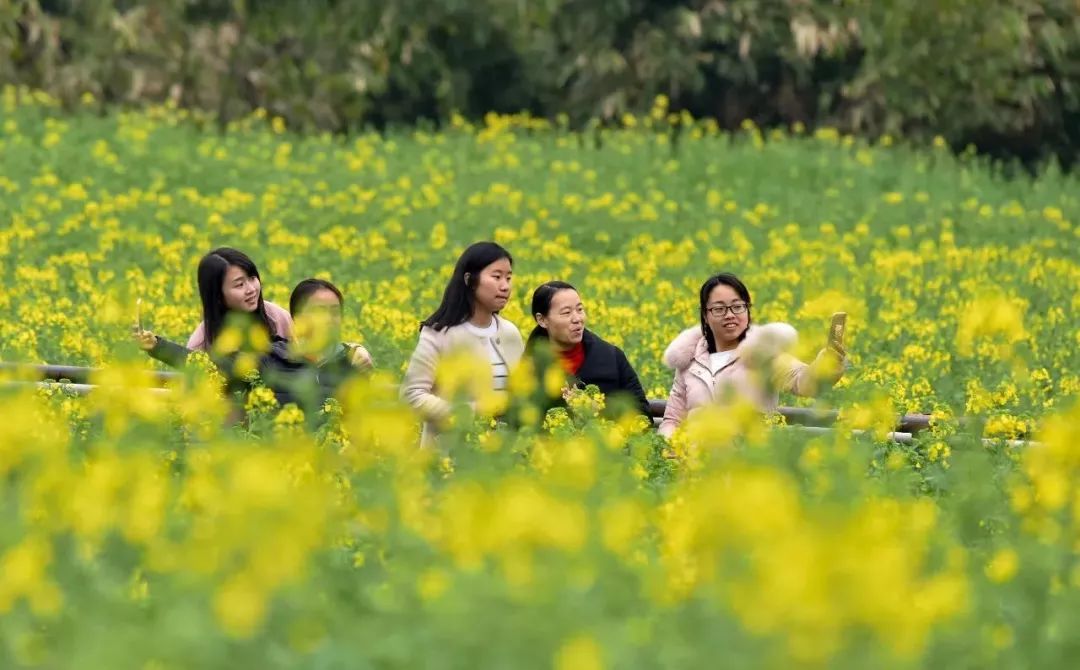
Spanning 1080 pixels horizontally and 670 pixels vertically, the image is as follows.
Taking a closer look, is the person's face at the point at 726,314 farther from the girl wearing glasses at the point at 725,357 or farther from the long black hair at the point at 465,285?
the long black hair at the point at 465,285

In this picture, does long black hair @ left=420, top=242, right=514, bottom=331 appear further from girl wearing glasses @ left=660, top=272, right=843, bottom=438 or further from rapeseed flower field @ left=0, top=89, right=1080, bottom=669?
rapeseed flower field @ left=0, top=89, right=1080, bottom=669

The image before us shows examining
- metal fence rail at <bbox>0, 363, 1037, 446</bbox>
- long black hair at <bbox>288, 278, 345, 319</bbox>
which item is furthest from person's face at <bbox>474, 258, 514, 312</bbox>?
metal fence rail at <bbox>0, 363, 1037, 446</bbox>

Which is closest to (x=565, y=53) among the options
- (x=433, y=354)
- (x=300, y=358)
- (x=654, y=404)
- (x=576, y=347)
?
(x=654, y=404)

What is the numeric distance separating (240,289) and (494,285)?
100 centimetres

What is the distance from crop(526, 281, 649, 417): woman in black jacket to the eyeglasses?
36 cm

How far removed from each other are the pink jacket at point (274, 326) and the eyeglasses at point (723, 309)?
1.57 metres

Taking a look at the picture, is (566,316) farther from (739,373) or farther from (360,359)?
(360,359)

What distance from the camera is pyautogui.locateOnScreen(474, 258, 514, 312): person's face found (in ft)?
26.7

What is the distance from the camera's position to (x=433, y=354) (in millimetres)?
8086

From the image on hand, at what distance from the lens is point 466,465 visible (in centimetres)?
546

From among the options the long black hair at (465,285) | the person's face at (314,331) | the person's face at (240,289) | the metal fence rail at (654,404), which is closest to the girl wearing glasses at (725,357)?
the metal fence rail at (654,404)

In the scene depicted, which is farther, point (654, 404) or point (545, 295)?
point (654, 404)

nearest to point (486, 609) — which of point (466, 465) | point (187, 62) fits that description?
point (466, 465)

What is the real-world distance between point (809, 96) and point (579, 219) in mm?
9119
